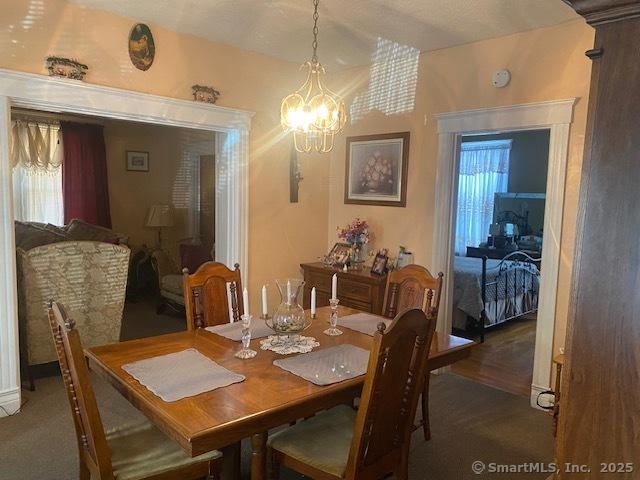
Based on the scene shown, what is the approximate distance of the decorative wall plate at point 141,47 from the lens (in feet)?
10.7

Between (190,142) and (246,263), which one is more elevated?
(190,142)

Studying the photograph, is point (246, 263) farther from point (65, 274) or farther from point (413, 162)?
point (413, 162)

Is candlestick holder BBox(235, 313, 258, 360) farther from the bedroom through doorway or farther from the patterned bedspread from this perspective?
the patterned bedspread

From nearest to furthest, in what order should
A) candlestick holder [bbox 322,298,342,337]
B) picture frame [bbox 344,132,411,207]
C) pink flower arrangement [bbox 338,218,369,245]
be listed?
candlestick holder [bbox 322,298,342,337] → picture frame [bbox 344,132,411,207] → pink flower arrangement [bbox 338,218,369,245]

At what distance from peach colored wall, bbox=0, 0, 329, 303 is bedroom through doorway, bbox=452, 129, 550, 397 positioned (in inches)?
58.0

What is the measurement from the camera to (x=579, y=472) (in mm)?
1062

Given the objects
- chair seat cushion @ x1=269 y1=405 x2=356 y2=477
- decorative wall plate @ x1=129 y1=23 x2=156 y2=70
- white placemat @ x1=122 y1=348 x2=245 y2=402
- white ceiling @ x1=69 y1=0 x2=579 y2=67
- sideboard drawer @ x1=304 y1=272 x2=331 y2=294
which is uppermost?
white ceiling @ x1=69 y1=0 x2=579 y2=67

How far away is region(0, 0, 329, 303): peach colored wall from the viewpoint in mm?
2912

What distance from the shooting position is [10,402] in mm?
2986

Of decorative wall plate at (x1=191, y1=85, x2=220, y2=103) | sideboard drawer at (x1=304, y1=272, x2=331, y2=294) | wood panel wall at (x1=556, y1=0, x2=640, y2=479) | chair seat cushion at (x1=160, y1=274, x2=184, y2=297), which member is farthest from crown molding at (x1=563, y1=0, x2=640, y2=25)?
chair seat cushion at (x1=160, y1=274, x2=184, y2=297)

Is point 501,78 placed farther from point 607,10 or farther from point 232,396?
point 232,396

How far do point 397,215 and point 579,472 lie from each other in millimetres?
3134

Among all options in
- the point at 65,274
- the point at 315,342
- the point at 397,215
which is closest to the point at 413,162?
the point at 397,215

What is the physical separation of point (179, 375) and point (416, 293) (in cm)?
153
